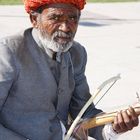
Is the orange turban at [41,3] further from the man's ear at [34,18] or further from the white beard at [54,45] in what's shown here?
the white beard at [54,45]

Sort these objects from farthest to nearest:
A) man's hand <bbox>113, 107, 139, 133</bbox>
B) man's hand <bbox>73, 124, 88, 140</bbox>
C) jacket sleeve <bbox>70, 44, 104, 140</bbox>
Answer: jacket sleeve <bbox>70, 44, 104, 140</bbox>
man's hand <bbox>73, 124, 88, 140</bbox>
man's hand <bbox>113, 107, 139, 133</bbox>

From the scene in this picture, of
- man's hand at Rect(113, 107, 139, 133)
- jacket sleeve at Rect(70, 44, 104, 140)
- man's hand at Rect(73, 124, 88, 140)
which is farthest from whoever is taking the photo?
jacket sleeve at Rect(70, 44, 104, 140)

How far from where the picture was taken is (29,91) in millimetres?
2688

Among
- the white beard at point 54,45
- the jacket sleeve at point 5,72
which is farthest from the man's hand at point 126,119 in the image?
the jacket sleeve at point 5,72

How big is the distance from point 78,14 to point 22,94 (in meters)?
0.49

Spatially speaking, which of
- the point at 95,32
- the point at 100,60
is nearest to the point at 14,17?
the point at 95,32

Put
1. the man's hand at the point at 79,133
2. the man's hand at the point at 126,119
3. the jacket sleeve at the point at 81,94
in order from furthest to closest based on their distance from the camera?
the jacket sleeve at the point at 81,94 → the man's hand at the point at 79,133 → the man's hand at the point at 126,119

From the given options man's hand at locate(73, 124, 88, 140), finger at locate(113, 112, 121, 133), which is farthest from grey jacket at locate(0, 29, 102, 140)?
finger at locate(113, 112, 121, 133)

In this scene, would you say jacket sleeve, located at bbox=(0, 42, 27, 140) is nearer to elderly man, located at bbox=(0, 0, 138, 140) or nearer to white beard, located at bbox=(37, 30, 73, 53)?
elderly man, located at bbox=(0, 0, 138, 140)

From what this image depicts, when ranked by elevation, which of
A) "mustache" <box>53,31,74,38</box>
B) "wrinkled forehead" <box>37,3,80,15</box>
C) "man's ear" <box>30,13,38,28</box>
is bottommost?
"mustache" <box>53,31,74,38</box>

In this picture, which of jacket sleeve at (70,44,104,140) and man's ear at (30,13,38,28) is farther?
jacket sleeve at (70,44,104,140)

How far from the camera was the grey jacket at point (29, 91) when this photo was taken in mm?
2633

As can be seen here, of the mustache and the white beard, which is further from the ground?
the mustache

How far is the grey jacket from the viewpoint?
8.64 feet
